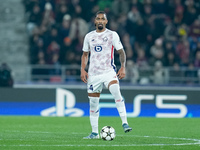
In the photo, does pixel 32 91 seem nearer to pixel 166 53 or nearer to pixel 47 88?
pixel 47 88

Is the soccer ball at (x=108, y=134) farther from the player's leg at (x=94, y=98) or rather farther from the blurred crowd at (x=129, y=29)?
the blurred crowd at (x=129, y=29)

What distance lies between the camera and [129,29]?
21328 millimetres

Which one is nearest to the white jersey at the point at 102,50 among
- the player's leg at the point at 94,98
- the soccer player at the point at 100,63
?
the soccer player at the point at 100,63

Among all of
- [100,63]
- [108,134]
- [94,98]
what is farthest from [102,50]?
[108,134]

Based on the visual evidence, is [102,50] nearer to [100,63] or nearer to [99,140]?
[100,63]

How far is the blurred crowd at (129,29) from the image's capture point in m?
20.3

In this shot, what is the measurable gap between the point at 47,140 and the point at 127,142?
53.4 inches

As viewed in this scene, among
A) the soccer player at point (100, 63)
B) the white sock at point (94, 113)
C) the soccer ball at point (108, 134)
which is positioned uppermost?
the soccer player at point (100, 63)

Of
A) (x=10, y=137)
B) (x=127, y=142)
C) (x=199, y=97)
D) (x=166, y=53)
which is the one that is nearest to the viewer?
(x=127, y=142)

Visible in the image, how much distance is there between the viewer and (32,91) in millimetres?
18891

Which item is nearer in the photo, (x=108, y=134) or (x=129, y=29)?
(x=108, y=134)

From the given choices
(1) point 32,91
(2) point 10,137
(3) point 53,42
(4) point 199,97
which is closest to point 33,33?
(3) point 53,42

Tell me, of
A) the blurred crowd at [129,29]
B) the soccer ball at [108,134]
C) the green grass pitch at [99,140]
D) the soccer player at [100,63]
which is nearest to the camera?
the green grass pitch at [99,140]

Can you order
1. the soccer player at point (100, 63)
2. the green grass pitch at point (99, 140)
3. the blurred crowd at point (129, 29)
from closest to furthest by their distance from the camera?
the green grass pitch at point (99, 140), the soccer player at point (100, 63), the blurred crowd at point (129, 29)
